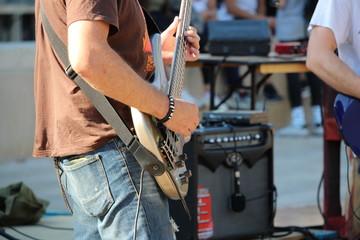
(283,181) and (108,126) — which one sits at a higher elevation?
(108,126)

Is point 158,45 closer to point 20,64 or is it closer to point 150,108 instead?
point 150,108

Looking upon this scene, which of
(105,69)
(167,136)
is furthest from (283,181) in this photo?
(105,69)

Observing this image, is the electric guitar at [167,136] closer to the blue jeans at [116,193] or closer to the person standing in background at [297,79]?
the blue jeans at [116,193]

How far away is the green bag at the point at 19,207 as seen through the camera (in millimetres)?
4637

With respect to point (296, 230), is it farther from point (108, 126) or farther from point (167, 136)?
point (108, 126)

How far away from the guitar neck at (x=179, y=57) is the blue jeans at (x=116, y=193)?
29 cm

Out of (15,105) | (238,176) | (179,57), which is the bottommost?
(15,105)

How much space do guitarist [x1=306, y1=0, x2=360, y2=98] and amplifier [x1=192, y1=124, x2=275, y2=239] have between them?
0.69 m

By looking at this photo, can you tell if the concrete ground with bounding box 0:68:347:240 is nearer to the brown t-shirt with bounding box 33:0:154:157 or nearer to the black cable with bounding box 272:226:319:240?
the black cable with bounding box 272:226:319:240

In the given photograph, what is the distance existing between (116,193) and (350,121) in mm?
1772

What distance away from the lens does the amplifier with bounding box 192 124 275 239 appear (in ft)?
→ 14.8

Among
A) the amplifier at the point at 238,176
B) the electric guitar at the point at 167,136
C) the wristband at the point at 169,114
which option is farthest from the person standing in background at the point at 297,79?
the wristband at the point at 169,114

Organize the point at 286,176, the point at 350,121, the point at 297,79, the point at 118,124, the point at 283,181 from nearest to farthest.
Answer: the point at 118,124 → the point at 350,121 → the point at 283,181 → the point at 286,176 → the point at 297,79

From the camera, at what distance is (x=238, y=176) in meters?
4.59
